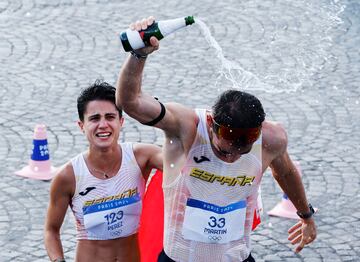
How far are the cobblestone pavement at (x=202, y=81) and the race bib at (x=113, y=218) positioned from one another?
2024 mm

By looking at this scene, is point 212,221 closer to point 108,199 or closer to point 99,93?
point 108,199

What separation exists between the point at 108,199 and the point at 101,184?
0.10m

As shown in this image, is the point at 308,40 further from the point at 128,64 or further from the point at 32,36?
the point at 128,64

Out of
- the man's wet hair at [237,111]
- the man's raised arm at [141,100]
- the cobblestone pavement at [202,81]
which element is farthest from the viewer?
the cobblestone pavement at [202,81]

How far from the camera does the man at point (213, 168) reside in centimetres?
521

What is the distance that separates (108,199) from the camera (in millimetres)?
5863

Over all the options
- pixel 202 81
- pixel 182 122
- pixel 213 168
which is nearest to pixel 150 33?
pixel 182 122

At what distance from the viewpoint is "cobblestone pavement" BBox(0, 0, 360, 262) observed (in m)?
8.49

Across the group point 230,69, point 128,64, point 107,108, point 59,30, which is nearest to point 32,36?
point 59,30

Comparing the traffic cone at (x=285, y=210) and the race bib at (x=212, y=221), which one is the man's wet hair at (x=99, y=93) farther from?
the traffic cone at (x=285, y=210)

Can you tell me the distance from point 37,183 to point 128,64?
4.51 metres

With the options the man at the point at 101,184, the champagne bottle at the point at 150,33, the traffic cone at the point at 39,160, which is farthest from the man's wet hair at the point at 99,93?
the traffic cone at the point at 39,160

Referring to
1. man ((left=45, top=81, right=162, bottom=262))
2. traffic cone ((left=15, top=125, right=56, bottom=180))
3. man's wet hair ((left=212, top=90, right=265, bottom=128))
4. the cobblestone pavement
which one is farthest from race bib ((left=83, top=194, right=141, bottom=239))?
traffic cone ((left=15, top=125, right=56, bottom=180))

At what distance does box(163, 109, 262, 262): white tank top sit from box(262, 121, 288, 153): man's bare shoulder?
8 cm
